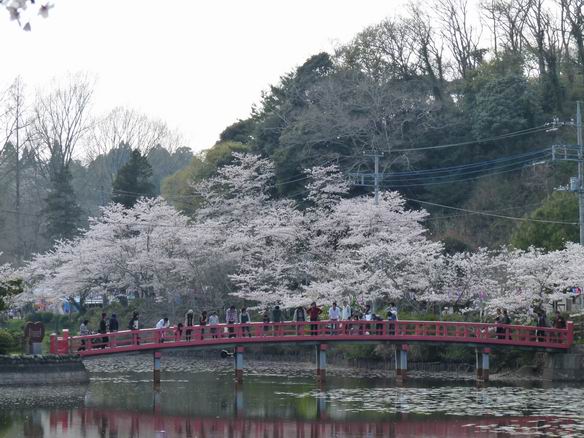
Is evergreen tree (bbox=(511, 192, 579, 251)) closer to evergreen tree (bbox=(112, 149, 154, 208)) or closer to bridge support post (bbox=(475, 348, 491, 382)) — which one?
bridge support post (bbox=(475, 348, 491, 382))

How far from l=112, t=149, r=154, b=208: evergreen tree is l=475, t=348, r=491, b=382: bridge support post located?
100 ft

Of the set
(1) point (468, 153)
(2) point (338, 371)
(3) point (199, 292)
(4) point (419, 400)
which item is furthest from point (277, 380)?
(1) point (468, 153)

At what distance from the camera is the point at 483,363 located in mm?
41250

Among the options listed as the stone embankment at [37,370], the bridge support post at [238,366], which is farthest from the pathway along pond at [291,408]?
the bridge support post at [238,366]

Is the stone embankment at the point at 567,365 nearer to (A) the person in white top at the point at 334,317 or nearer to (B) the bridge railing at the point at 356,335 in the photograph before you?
(B) the bridge railing at the point at 356,335

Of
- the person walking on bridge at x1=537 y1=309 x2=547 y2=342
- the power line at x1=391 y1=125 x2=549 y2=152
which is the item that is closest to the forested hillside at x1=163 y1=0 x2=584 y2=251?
the power line at x1=391 y1=125 x2=549 y2=152

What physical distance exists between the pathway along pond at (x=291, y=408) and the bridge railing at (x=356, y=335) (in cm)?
157

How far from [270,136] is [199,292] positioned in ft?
38.1

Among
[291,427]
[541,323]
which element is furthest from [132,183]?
[291,427]

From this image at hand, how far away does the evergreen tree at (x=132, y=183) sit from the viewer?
67.9 m

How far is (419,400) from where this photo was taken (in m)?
34.5

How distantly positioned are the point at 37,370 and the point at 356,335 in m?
11.5

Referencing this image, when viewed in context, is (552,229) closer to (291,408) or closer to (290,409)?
(291,408)

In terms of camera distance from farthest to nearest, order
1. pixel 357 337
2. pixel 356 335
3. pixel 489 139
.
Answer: pixel 489 139, pixel 356 335, pixel 357 337
